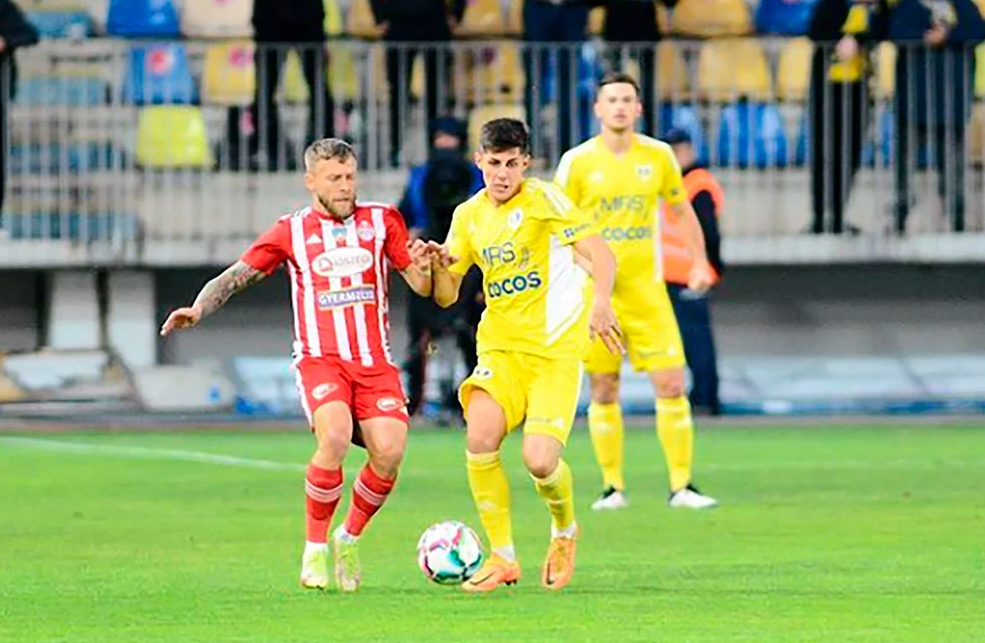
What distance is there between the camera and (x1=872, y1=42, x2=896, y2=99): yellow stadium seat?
25.0 m

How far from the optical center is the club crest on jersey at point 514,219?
11.9m

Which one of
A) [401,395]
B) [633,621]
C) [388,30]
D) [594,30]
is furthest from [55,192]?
[633,621]

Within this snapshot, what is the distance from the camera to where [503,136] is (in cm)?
1145

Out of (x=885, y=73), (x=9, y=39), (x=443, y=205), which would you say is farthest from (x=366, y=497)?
(x=885, y=73)

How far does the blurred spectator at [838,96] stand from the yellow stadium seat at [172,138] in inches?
200

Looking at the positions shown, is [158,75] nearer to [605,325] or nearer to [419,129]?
[419,129]

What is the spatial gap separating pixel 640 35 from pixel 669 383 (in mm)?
9267

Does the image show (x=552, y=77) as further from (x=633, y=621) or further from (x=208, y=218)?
(x=633, y=621)

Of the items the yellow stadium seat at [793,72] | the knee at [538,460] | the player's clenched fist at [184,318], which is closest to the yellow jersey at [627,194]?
the knee at [538,460]

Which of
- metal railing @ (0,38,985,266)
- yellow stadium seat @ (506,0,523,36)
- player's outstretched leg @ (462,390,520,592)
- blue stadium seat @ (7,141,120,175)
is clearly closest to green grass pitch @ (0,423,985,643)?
player's outstretched leg @ (462,390,520,592)

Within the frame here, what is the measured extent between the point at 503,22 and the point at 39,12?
3936 mm

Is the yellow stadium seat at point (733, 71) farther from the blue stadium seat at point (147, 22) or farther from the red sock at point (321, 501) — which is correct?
the red sock at point (321, 501)

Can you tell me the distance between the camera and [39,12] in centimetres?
2523

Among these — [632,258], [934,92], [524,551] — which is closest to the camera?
[524,551]
